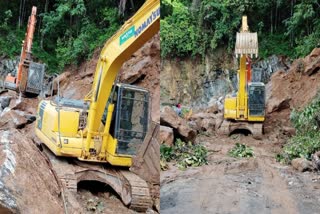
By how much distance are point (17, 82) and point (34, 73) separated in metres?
0.39

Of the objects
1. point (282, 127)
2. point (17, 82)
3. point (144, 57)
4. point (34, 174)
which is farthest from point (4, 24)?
point (282, 127)

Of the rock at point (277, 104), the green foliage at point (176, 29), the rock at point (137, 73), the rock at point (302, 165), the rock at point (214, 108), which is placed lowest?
the rock at point (302, 165)

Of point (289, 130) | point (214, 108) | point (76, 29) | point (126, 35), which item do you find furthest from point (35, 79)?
point (289, 130)

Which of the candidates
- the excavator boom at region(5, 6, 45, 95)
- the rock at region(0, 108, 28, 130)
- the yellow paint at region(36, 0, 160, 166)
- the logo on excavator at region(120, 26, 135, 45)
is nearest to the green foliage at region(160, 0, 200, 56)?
the logo on excavator at region(120, 26, 135, 45)

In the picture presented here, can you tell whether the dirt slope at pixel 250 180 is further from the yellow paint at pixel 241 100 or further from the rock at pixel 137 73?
the rock at pixel 137 73

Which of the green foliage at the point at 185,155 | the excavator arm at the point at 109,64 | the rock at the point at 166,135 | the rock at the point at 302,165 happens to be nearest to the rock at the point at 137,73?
the excavator arm at the point at 109,64

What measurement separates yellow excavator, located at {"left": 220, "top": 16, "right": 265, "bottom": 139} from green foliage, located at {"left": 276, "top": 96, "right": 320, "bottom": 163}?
0.52 feet

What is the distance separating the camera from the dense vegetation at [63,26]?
10.8 metres

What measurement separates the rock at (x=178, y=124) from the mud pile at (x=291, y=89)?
1.43 feet

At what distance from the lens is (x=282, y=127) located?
95.6 inches

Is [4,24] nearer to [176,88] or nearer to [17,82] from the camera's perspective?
[17,82]

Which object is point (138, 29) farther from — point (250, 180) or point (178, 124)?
point (250, 180)

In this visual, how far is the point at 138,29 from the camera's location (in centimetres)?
348

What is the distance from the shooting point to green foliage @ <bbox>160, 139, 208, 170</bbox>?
2.15 meters
